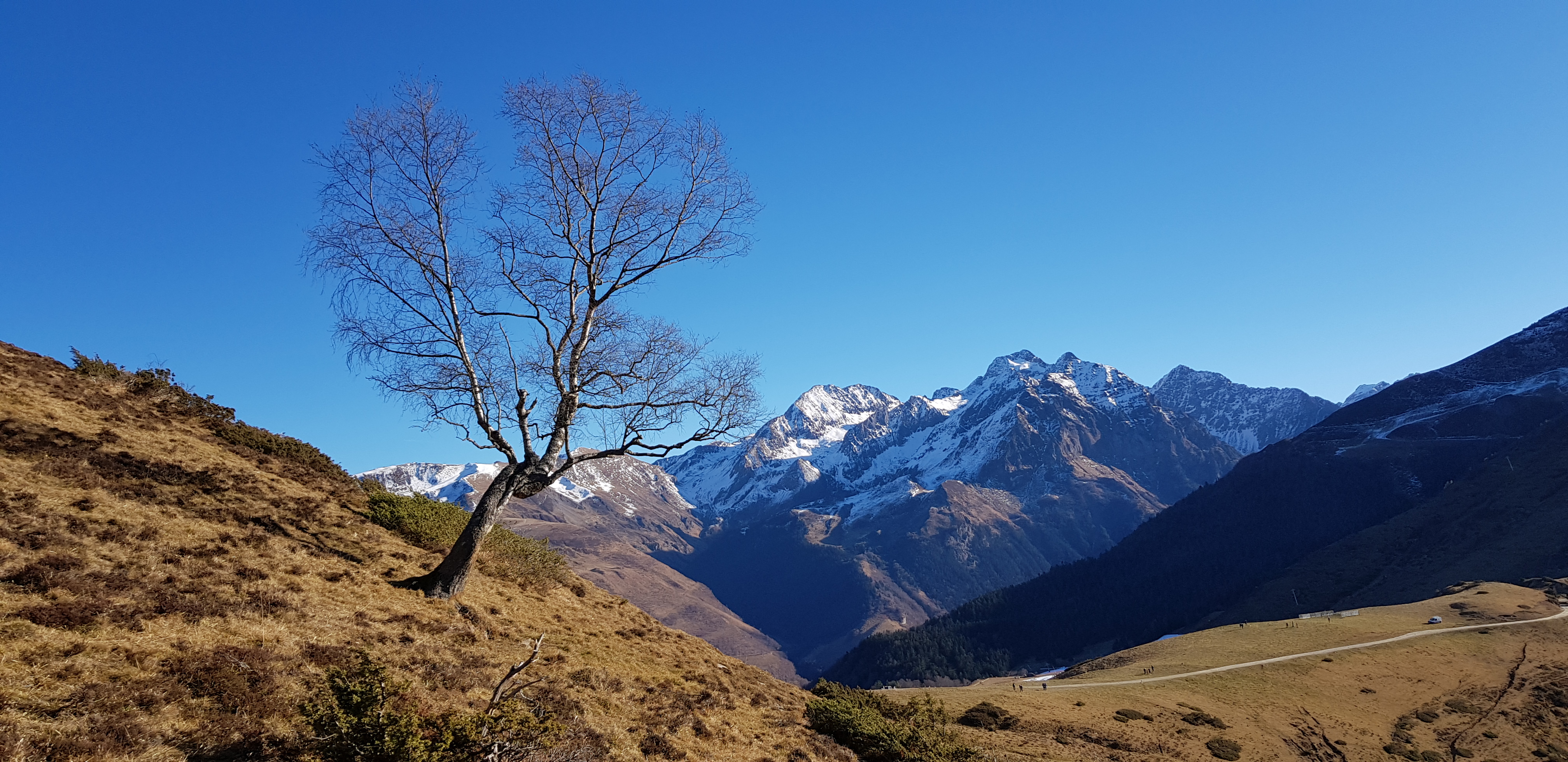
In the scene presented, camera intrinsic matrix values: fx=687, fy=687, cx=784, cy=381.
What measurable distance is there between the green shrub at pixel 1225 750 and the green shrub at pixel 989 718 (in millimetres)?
12332

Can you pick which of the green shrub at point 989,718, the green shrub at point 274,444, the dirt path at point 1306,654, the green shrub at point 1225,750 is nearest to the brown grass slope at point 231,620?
the green shrub at point 274,444

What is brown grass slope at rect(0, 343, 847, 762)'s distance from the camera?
954 cm

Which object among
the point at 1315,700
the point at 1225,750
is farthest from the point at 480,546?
the point at 1315,700

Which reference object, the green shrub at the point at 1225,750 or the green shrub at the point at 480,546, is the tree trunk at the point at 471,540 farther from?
the green shrub at the point at 1225,750

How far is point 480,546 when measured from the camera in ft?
76.2

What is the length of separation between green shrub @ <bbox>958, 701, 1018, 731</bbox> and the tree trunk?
22.0 meters

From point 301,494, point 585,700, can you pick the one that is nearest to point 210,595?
point 585,700

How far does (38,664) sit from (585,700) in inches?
349

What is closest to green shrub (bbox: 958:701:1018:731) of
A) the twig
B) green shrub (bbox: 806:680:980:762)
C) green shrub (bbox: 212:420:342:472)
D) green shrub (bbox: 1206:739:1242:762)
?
green shrub (bbox: 806:680:980:762)

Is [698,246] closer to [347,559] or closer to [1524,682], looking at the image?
[347,559]

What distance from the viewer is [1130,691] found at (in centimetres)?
4447

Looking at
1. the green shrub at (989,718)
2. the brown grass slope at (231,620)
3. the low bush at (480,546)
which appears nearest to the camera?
the brown grass slope at (231,620)

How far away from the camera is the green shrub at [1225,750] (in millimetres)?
35750

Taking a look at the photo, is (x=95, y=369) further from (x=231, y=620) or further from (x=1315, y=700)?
(x=1315, y=700)
